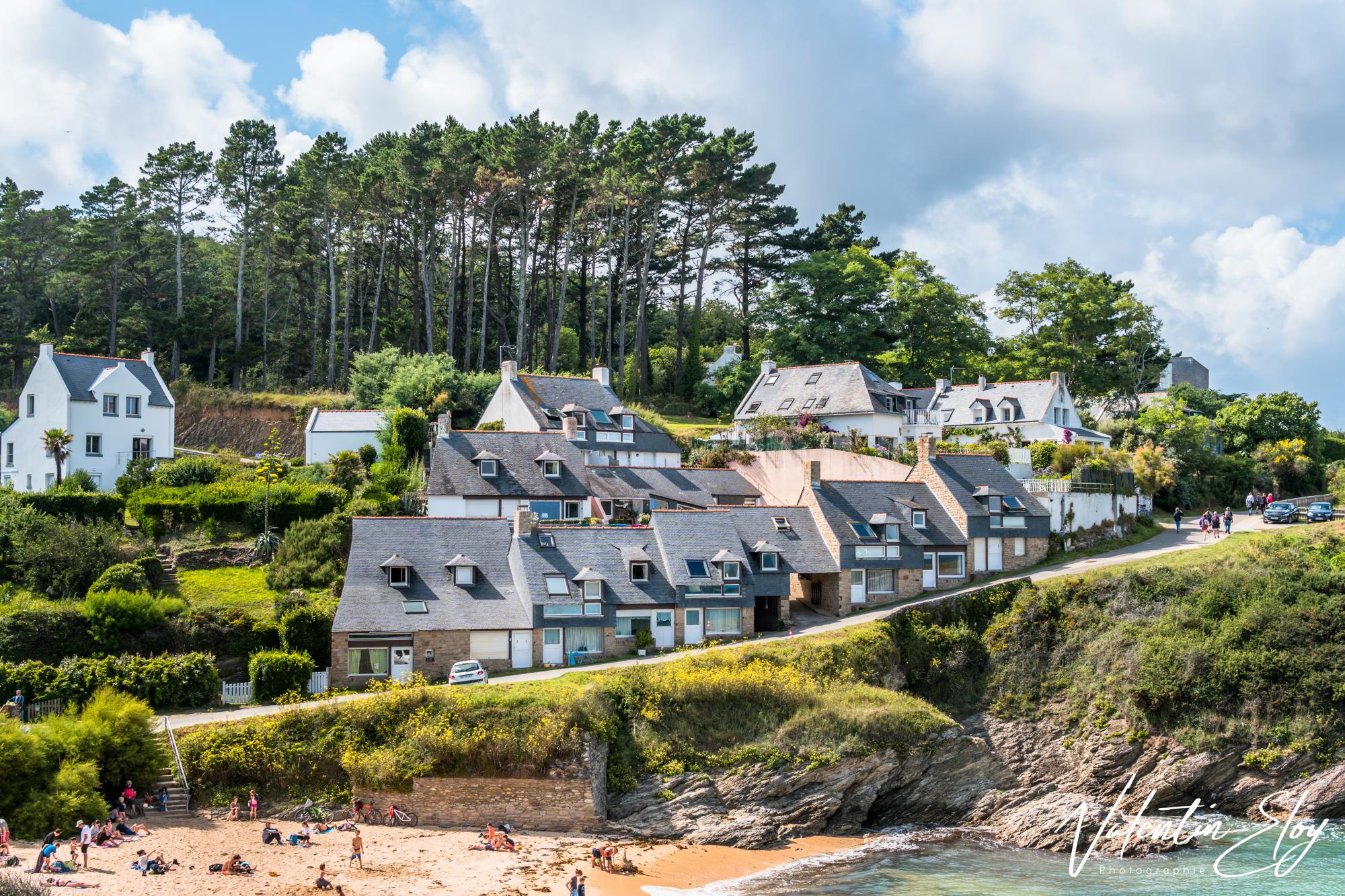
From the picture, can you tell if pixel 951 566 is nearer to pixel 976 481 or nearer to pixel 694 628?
pixel 976 481

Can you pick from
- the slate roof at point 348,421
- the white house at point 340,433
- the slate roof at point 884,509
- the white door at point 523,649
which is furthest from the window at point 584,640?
the slate roof at point 348,421

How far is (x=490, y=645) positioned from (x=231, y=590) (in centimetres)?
1039

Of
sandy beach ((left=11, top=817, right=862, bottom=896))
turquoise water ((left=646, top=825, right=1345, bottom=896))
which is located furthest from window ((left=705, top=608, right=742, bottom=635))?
sandy beach ((left=11, top=817, right=862, bottom=896))

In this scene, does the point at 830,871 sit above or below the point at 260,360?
below

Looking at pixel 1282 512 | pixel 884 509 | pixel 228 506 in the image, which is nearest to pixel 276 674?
pixel 228 506

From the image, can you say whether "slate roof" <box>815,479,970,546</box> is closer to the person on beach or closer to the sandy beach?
the sandy beach

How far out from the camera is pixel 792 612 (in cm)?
4591

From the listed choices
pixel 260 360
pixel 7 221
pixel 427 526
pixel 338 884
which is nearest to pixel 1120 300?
pixel 427 526

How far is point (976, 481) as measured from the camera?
5091 cm

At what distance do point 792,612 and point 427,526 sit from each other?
1510cm

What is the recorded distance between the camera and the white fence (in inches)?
1415

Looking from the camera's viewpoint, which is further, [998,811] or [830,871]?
[998,811]

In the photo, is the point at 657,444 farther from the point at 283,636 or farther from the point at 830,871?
the point at 830,871

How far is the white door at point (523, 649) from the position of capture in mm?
39000
